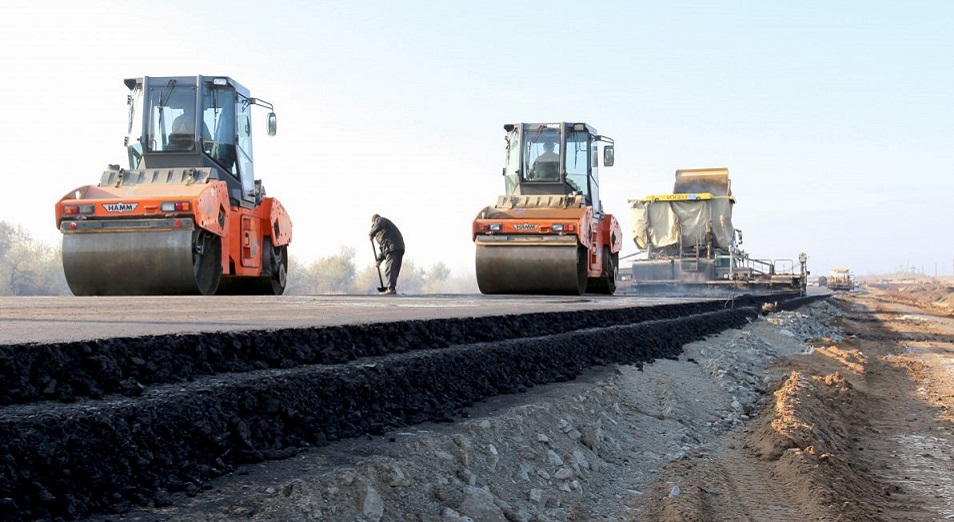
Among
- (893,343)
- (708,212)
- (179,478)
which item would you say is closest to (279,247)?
(893,343)

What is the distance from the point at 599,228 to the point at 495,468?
1605 cm

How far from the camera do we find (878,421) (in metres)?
8.77

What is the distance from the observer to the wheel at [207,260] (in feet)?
43.7

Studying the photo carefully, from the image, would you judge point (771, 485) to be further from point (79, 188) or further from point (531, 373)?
point (79, 188)

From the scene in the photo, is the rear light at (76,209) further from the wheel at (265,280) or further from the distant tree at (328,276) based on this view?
the distant tree at (328,276)

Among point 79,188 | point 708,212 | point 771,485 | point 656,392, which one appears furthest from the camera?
point 708,212

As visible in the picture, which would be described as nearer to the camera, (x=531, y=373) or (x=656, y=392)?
(x=531, y=373)

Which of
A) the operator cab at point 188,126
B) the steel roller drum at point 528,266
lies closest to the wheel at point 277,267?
the operator cab at point 188,126

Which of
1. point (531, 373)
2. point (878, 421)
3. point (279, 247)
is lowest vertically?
point (878, 421)

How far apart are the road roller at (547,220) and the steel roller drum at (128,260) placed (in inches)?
253

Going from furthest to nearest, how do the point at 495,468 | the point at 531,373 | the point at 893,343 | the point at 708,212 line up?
the point at 708,212 < the point at 893,343 < the point at 531,373 < the point at 495,468

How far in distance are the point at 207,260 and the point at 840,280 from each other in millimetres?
72070

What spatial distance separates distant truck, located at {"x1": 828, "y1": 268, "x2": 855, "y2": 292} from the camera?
7515 cm

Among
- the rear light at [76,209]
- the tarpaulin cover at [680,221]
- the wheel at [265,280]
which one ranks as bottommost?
the wheel at [265,280]
